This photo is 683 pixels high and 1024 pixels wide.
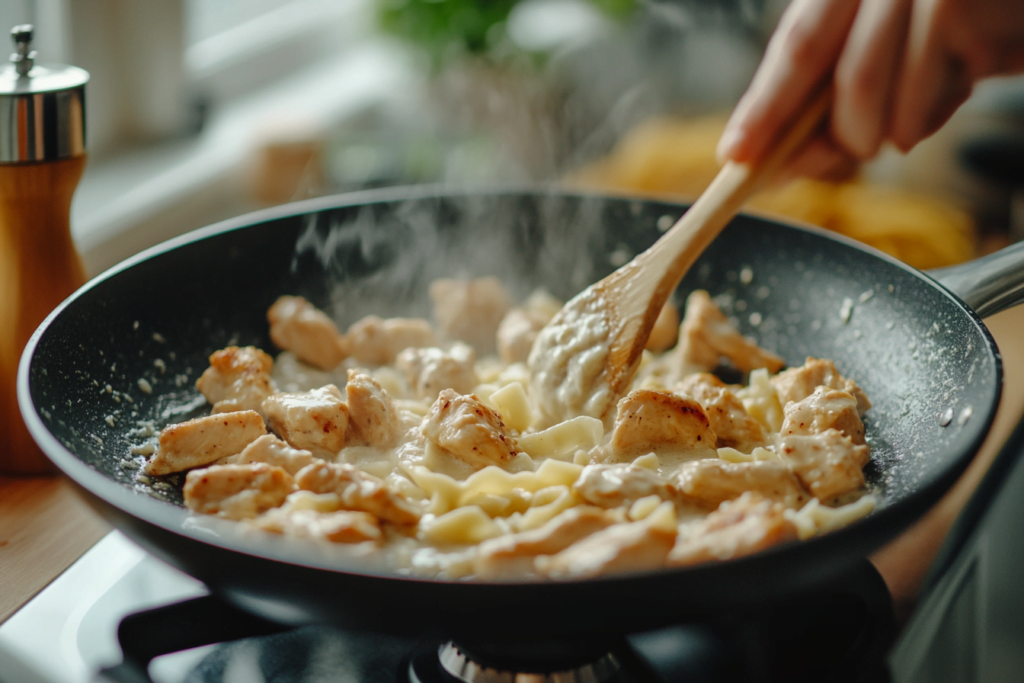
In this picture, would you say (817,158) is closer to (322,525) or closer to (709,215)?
(709,215)

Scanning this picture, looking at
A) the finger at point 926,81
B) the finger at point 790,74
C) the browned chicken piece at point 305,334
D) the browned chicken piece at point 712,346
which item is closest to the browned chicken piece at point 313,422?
the browned chicken piece at point 305,334

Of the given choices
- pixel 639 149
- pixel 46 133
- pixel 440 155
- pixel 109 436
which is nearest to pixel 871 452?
pixel 109 436

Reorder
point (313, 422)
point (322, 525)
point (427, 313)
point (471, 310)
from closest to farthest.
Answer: point (322, 525) < point (313, 422) < point (471, 310) < point (427, 313)

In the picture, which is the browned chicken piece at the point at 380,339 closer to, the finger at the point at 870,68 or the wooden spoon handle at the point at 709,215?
the wooden spoon handle at the point at 709,215

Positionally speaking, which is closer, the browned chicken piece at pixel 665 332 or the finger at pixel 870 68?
the finger at pixel 870 68

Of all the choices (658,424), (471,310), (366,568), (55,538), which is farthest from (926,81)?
(55,538)

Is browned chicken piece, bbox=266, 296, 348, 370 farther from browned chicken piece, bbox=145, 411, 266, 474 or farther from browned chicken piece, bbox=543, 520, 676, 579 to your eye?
browned chicken piece, bbox=543, 520, 676, 579
